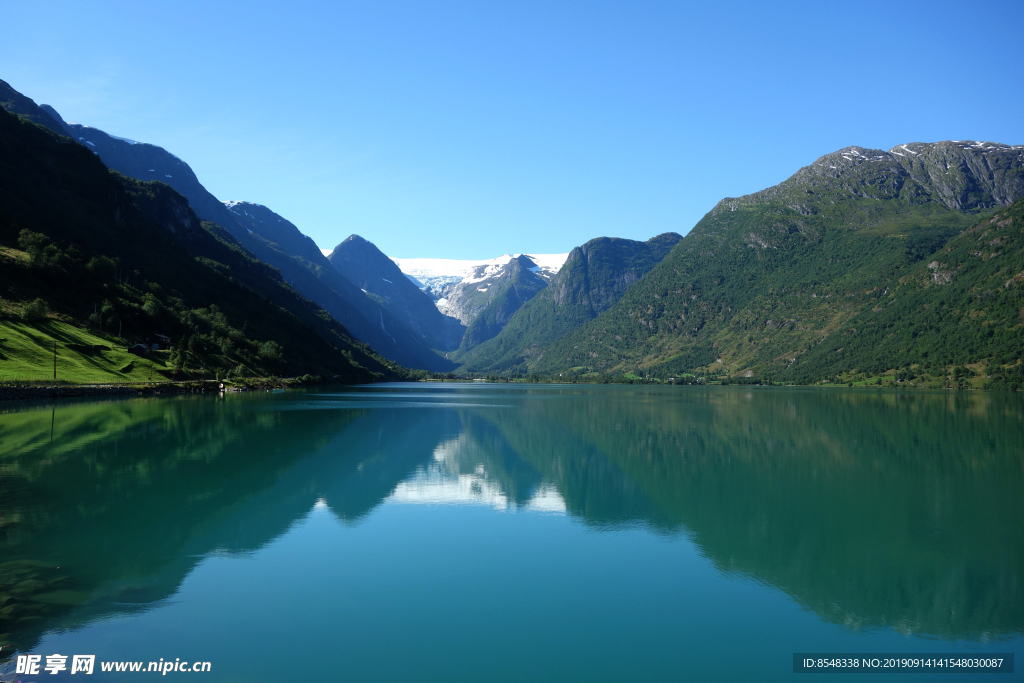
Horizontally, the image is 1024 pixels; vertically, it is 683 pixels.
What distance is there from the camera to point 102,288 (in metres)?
120

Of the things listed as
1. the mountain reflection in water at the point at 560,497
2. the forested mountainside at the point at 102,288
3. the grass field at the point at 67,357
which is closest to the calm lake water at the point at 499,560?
the mountain reflection in water at the point at 560,497

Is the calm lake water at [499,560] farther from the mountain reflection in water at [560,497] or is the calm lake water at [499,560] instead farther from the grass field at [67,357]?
the grass field at [67,357]

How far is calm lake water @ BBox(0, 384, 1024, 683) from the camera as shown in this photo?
492 inches

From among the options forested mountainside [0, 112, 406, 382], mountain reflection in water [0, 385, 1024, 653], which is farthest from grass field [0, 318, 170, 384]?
mountain reflection in water [0, 385, 1024, 653]

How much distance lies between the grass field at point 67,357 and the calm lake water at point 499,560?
5180 cm

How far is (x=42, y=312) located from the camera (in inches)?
3757

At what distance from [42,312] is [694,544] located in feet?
367

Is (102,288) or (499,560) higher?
(102,288)

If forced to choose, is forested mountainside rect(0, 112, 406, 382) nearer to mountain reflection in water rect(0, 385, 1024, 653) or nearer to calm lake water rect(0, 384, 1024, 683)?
mountain reflection in water rect(0, 385, 1024, 653)

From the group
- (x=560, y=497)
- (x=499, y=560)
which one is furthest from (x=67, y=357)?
(x=499, y=560)

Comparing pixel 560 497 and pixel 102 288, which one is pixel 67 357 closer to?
pixel 102 288

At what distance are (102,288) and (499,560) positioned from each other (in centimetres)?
13121

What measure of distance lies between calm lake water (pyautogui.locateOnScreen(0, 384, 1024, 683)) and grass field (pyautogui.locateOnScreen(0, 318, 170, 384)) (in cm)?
5180

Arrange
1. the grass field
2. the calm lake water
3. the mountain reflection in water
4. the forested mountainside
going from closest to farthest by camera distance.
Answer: the calm lake water < the mountain reflection in water < the grass field < the forested mountainside
